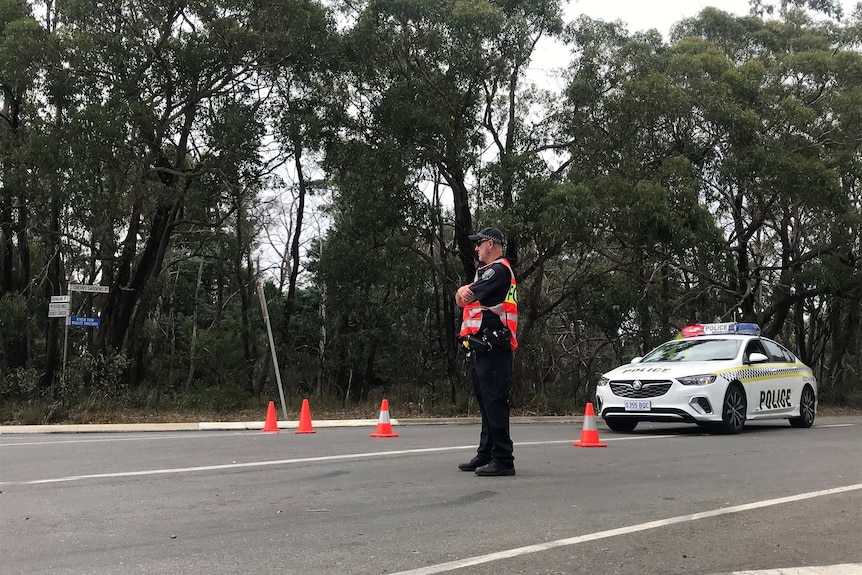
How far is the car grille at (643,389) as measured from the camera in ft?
38.1

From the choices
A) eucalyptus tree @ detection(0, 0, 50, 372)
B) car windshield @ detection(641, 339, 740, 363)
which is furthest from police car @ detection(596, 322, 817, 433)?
eucalyptus tree @ detection(0, 0, 50, 372)

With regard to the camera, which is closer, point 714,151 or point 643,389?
point 643,389

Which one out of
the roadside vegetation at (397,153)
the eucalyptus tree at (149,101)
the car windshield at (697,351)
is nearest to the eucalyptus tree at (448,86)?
the roadside vegetation at (397,153)

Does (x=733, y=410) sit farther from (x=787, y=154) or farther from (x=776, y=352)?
(x=787, y=154)

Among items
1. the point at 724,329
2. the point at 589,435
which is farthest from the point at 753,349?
the point at 589,435

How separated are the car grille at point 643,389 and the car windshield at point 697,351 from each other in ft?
3.71

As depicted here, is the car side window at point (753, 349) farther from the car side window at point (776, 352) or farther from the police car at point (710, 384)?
the car side window at point (776, 352)

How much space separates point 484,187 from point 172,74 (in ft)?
24.4

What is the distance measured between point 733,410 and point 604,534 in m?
7.84

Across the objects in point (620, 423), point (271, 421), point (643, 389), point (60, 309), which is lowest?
point (271, 421)

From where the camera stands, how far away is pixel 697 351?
12.9m

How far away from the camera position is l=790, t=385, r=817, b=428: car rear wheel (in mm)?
14055

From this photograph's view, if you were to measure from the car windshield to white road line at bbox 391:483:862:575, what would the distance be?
591cm

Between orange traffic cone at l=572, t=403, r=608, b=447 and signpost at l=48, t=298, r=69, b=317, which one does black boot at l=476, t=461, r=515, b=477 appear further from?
signpost at l=48, t=298, r=69, b=317
